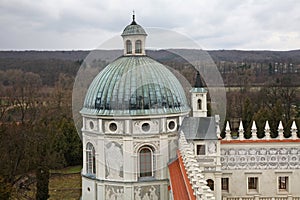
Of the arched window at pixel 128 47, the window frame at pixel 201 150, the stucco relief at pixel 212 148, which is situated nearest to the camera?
the window frame at pixel 201 150

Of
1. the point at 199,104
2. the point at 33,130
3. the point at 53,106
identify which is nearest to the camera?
the point at 199,104

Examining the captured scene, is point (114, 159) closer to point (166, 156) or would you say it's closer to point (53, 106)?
point (166, 156)

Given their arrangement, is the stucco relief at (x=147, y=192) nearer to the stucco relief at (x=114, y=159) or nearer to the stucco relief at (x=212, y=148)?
the stucco relief at (x=114, y=159)

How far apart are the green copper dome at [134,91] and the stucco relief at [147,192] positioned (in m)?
3.99

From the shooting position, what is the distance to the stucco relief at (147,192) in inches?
872

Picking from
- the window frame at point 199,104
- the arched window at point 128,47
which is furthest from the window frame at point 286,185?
the arched window at point 128,47

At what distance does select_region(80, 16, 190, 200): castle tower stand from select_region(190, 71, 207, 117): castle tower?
30.0 inches

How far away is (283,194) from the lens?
24469 millimetres

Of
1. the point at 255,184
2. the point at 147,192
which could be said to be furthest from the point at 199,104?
the point at 255,184

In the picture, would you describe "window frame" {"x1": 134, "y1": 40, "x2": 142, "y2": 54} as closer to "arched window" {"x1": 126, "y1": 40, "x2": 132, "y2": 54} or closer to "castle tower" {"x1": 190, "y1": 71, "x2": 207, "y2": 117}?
"arched window" {"x1": 126, "y1": 40, "x2": 132, "y2": 54}

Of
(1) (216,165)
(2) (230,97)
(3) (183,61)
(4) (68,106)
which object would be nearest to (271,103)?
(2) (230,97)

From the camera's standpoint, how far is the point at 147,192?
73.0 feet

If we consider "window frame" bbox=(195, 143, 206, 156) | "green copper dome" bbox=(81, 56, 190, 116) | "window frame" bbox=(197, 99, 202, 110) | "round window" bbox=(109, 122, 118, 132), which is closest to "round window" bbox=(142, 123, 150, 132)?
"green copper dome" bbox=(81, 56, 190, 116)

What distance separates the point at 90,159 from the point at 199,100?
698cm
